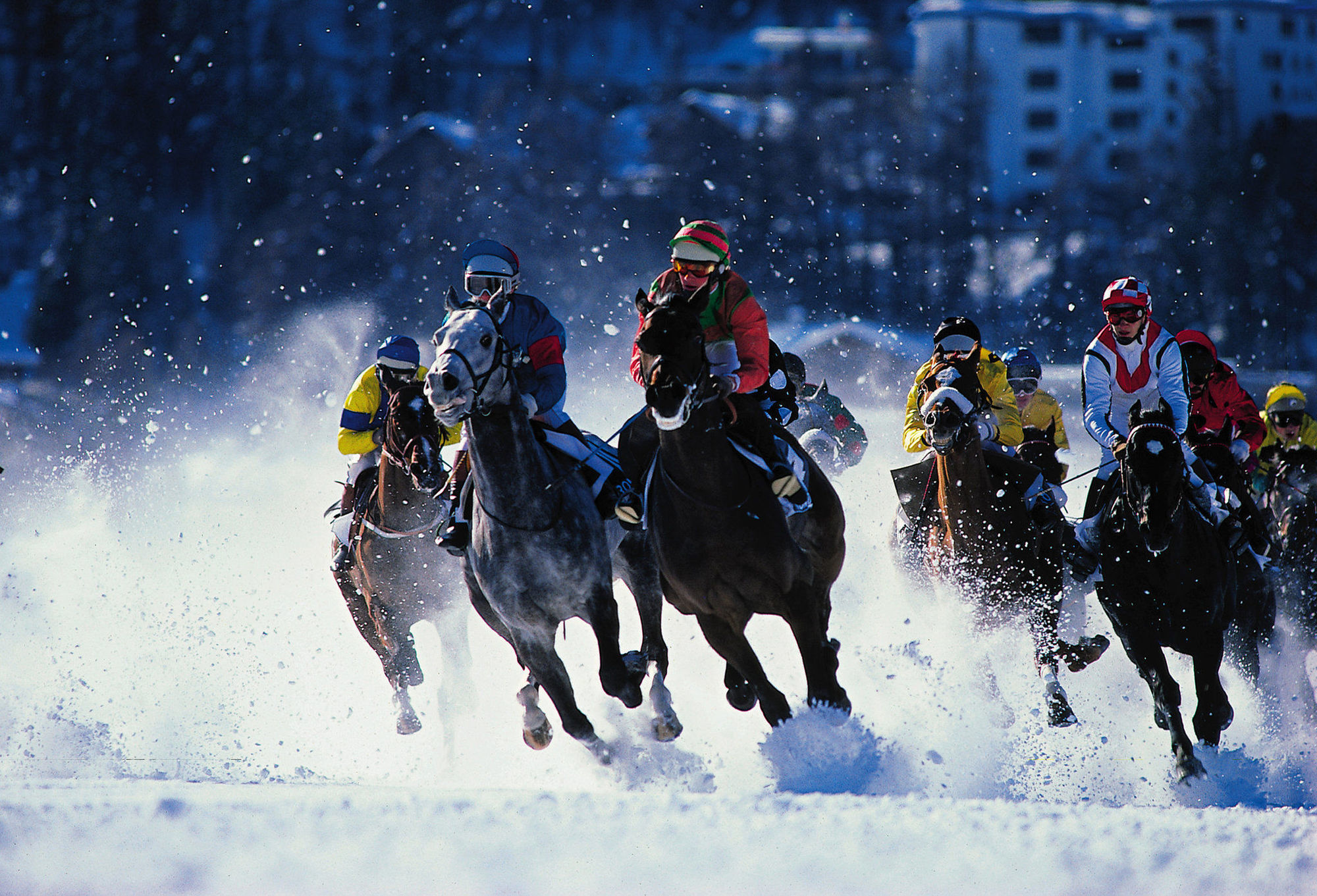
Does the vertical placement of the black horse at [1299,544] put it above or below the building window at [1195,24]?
below

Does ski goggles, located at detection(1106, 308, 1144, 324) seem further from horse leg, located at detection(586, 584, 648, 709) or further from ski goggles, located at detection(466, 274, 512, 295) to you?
ski goggles, located at detection(466, 274, 512, 295)

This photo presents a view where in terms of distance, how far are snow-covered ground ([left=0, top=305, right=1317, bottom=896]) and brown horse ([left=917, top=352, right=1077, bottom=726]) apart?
17 cm

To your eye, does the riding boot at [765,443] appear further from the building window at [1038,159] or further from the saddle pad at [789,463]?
the building window at [1038,159]

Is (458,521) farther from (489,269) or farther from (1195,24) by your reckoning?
(1195,24)

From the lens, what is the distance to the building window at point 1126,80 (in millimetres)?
63000

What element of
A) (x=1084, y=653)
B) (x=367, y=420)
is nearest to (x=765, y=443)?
(x=1084, y=653)

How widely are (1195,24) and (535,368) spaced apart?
6380 centimetres

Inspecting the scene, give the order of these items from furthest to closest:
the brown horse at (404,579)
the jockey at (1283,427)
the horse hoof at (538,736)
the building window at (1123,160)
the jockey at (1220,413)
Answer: the building window at (1123,160)
the jockey at (1283,427)
the brown horse at (404,579)
the jockey at (1220,413)
the horse hoof at (538,736)

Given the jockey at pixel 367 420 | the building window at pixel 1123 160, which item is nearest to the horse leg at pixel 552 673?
the jockey at pixel 367 420

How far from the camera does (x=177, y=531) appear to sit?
1791 cm

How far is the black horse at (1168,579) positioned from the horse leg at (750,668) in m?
2.05

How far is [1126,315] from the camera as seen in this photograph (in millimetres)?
7902

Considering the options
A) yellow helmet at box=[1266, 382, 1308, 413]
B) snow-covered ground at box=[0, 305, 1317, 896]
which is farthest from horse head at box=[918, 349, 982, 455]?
yellow helmet at box=[1266, 382, 1308, 413]

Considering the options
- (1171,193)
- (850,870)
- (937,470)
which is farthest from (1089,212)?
(850,870)
